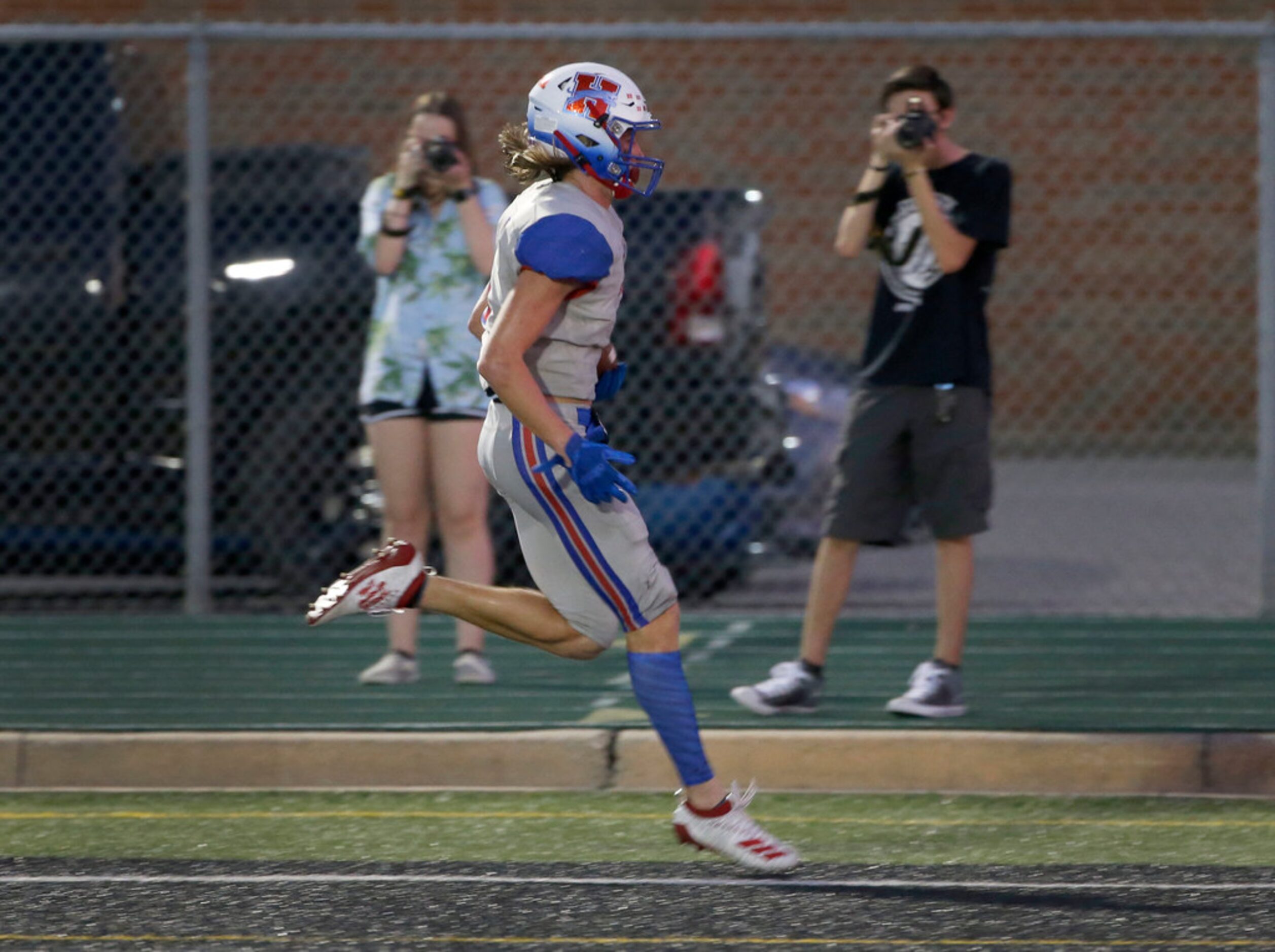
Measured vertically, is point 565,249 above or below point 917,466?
above

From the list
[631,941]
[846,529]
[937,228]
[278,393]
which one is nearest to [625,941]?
[631,941]

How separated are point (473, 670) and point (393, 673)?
0.27m

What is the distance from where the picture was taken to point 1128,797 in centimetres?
565

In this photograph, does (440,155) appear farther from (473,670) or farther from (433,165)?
(473,670)

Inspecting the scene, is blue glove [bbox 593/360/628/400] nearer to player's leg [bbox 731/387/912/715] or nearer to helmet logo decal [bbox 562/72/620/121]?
helmet logo decal [bbox 562/72/620/121]

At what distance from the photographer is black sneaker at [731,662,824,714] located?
20.5 ft

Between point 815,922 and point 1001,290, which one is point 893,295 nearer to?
point 815,922

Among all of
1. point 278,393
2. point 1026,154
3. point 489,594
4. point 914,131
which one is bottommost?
point 489,594

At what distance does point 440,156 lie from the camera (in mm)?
6617

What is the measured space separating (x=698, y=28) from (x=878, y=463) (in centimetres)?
265

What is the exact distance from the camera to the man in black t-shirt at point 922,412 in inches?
243

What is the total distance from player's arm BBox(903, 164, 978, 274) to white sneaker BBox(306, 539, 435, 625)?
1951mm

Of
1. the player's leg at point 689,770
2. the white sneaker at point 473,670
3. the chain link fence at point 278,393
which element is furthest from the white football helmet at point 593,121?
the chain link fence at point 278,393

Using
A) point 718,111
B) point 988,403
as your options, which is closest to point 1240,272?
point 718,111
